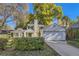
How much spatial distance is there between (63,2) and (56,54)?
1518 mm

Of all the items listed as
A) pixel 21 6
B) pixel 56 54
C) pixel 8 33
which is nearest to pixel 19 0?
pixel 21 6

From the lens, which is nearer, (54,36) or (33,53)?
(33,53)

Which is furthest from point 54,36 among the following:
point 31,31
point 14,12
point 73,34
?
point 14,12

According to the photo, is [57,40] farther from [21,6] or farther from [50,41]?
[21,6]

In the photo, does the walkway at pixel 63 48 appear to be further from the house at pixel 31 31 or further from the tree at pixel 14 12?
the tree at pixel 14 12

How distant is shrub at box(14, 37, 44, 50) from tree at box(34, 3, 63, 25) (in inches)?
22.3

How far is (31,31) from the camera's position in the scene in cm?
1252

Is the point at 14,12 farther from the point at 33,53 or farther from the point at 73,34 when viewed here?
the point at 73,34

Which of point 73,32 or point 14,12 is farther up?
point 14,12

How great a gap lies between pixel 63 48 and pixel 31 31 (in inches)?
41.5

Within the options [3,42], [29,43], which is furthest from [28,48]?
[3,42]

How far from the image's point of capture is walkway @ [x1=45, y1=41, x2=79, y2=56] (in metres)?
12.4

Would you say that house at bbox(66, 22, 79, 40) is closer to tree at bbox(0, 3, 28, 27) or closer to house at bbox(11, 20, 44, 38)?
house at bbox(11, 20, 44, 38)

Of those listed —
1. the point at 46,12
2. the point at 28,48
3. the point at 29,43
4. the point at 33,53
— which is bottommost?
the point at 33,53
